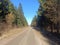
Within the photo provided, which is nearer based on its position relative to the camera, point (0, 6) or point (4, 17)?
point (0, 6)

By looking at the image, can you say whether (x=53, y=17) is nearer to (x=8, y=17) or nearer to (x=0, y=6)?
(x=0, y=6)

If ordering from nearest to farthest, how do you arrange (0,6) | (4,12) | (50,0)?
(50,0)
(0,6)
(4,12)

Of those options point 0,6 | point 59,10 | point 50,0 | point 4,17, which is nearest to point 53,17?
point 50,0

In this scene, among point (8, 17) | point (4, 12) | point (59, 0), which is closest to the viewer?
point (59, 0)

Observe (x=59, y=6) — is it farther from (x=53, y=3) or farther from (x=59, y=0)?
(x=53, y=3)

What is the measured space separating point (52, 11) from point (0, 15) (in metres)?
15.4

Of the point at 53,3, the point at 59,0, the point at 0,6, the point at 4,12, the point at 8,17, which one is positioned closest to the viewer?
the point at 59,0

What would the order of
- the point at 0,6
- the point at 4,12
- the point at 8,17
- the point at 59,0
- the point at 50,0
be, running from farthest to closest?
the point at 8,17, the point at 4,12, the point at 0,6, the point at 50,0, the point at 59,0

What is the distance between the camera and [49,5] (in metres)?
35.0

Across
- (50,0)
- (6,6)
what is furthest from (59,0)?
(6,6)

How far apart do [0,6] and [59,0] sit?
64.4 feet

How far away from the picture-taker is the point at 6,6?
47.0 metres

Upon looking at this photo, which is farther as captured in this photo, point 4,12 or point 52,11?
point 4,12

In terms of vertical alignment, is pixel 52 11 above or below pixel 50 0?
below
